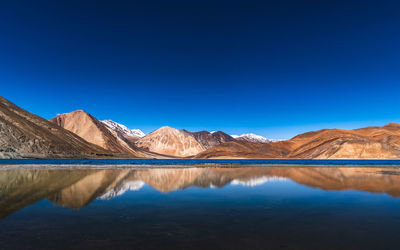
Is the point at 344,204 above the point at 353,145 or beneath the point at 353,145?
beneath

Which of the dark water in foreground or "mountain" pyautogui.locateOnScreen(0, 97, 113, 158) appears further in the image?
"mountain" pyautogui.locateOnScreen(0, 97, 113, 158)

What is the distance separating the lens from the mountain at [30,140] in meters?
103

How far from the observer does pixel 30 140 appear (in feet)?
376

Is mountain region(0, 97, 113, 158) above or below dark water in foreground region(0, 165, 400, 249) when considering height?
above

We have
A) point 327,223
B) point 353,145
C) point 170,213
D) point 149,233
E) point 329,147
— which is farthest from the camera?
point 329,147

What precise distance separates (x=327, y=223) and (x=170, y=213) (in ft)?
22.4

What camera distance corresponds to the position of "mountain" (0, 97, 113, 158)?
102562 mm

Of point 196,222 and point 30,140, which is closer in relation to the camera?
point 196,222

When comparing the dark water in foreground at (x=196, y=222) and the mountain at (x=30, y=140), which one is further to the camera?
the mountain at (x=30, y=140)

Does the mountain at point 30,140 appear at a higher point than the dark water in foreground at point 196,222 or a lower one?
higher

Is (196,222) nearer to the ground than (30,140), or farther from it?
nearer to the ground

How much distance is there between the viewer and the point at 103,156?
16775 cm

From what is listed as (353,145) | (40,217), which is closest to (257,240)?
(40,217)

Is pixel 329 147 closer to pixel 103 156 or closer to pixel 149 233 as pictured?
pixel 103 156
